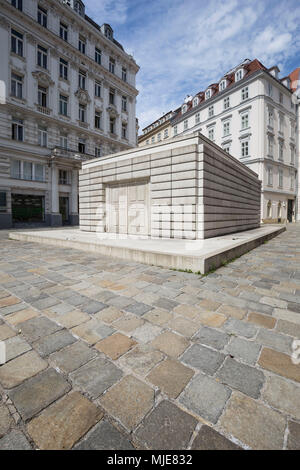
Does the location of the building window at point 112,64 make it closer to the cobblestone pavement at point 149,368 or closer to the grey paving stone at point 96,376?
the cobblestone pavement at point 149,368

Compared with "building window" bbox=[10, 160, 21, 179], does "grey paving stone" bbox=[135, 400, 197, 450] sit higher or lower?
lower

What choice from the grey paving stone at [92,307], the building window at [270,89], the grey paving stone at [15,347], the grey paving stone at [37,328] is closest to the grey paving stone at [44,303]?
the grey paving stone at [37,328]

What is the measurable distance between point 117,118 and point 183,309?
3226cm

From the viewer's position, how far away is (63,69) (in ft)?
78.5

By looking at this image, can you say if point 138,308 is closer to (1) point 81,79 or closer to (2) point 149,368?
(2) point 149,368

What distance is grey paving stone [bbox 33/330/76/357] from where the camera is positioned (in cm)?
202

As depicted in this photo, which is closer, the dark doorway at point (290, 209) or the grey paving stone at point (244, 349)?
the grey paving stone at point (244, 349)

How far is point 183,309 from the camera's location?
287 cm

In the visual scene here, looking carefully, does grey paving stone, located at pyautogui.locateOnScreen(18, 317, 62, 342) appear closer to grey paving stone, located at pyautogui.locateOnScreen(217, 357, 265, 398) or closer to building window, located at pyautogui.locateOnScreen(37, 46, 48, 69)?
grey paving stone, located at pyautogui.locateOnScreen(217, 357, 265, 398)

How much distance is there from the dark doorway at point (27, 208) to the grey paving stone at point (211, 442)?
23893 millimetres

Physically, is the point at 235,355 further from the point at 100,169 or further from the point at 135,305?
the point at 100,169

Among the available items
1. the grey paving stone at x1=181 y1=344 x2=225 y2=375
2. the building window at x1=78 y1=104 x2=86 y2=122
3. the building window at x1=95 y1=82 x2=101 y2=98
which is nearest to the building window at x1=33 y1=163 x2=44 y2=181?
the building window at x1=78 y1=104 x2=86 y2=122

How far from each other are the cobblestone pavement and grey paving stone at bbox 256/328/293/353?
13 millimetres

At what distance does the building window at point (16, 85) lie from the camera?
2019 centimetres
